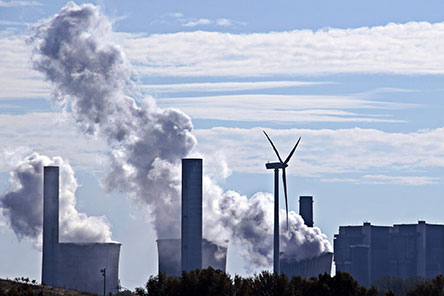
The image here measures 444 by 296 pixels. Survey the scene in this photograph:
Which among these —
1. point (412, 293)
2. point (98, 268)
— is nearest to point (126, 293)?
point (98, 268)

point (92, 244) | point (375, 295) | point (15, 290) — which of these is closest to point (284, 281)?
point (375, 295)

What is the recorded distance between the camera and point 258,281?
98.1 m

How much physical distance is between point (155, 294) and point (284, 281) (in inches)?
493

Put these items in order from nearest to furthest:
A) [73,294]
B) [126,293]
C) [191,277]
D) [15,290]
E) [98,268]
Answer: [15,290] → [191,277] → [73,294] → [126,293] → [98,268]

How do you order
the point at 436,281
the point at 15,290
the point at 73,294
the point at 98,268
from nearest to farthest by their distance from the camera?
the point at 15,290 → the point at 436,281 → the point at 73,294 → the point at 98,268

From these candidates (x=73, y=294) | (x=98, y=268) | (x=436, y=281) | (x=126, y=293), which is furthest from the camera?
(x=98, y=268)

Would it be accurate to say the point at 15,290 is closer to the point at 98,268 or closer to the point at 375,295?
the point at 375,295

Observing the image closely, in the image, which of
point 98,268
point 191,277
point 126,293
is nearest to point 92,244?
point 98,268

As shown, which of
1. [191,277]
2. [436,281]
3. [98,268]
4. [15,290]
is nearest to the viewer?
[15,290]

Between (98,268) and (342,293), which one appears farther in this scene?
(98,268)

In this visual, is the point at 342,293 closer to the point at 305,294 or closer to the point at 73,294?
the point at 305,294

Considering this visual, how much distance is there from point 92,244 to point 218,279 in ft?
350

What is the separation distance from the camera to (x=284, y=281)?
96812 mm

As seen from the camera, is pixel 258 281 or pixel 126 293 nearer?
pixel 258 281
